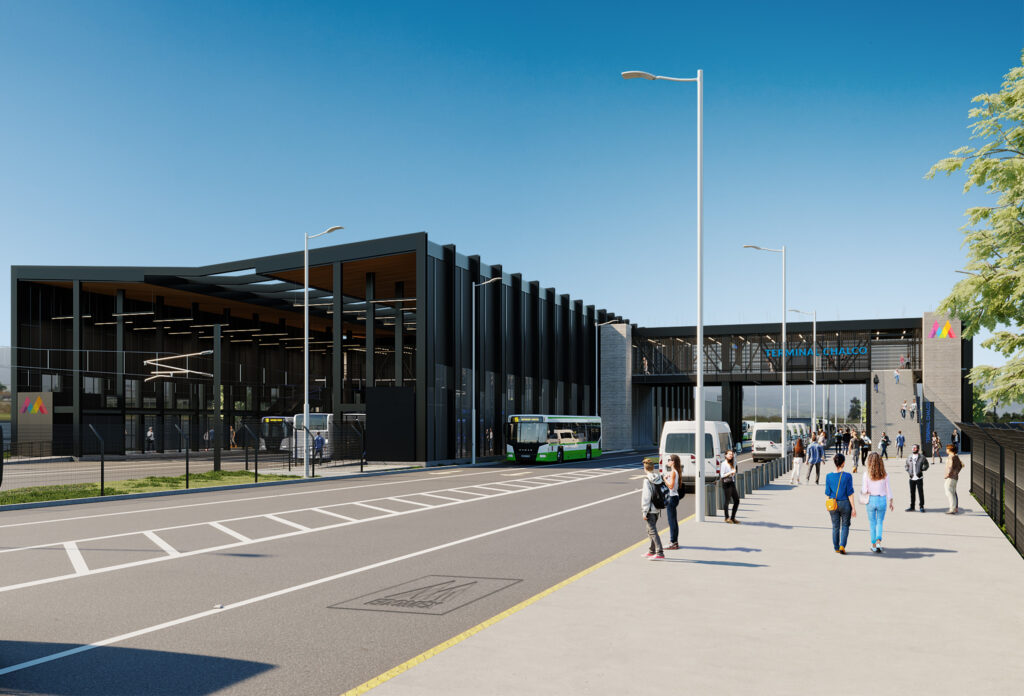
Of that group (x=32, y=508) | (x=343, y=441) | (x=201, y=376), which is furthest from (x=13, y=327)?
(x=32, y=508)

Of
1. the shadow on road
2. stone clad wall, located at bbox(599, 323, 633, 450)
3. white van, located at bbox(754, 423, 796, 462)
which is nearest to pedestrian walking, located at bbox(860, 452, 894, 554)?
the shadow on road

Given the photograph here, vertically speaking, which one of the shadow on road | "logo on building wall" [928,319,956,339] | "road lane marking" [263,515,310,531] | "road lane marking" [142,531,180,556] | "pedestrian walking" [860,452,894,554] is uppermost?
"logo on building wall" [928,319,956,339]

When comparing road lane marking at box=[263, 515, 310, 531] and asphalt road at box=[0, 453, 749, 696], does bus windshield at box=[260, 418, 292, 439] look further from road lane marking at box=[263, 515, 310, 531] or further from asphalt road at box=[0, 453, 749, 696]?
road lane marking at box=[263, 515, 310, 531]

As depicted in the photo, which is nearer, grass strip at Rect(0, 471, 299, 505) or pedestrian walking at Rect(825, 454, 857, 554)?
pedestrian walking at Rect(825, 454, 857, 554)

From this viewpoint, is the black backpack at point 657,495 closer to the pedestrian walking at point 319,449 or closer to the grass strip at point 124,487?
the grass strip at point 124,487

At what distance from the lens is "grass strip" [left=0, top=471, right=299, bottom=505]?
2205cm

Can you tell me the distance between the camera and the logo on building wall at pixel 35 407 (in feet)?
161

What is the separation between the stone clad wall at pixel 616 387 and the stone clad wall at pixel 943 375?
79.0 feet

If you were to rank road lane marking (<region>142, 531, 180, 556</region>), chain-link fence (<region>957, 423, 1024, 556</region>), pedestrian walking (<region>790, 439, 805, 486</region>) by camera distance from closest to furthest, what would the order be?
1. road lane marking (<region>142, 531, 180, 556</region>)
2. chain-link fence (<region>957, 423, 1024, 556</region>)
3. pedestrian walking (<region>790, 439, 805, 486</region>)

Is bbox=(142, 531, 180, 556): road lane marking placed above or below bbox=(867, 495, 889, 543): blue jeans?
below

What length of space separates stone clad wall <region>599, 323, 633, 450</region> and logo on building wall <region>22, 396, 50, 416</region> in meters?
42.6

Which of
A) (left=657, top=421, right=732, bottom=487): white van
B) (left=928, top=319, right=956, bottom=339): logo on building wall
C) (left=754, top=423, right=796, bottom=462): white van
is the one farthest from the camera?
(left=928, top=319, right=956, bottom=339): logo on building wall

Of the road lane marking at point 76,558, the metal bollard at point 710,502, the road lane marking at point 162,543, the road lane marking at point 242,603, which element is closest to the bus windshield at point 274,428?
the road lane marking at point 162,543

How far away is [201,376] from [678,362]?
4263 centimetres
